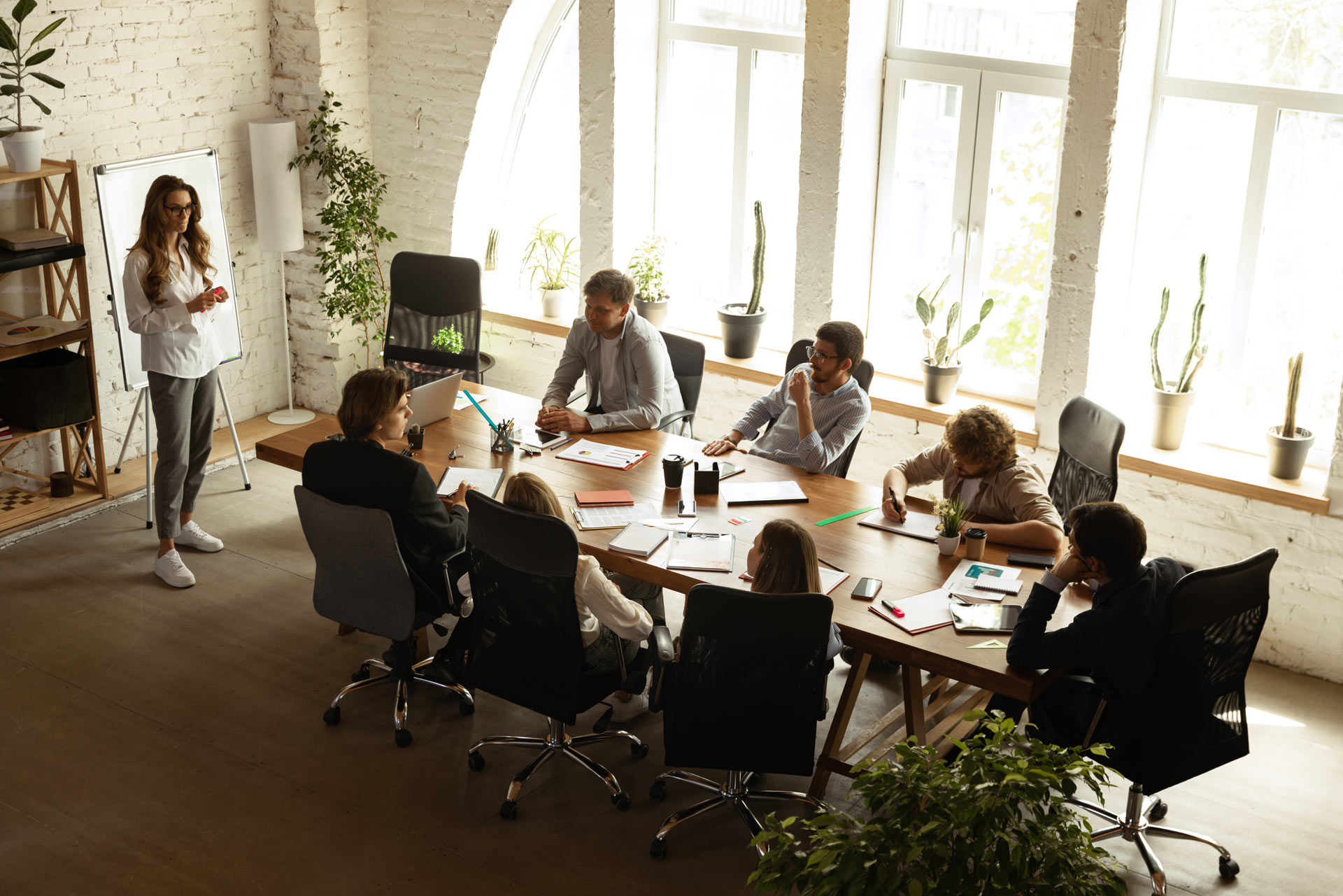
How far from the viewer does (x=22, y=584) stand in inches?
219

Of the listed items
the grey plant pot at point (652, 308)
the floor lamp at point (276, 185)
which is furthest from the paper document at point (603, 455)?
the floor lamp at point (276, 185)

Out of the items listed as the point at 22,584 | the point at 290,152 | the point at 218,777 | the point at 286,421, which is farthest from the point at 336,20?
the point at 218,777

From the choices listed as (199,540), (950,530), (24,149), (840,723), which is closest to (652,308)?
(199,540)

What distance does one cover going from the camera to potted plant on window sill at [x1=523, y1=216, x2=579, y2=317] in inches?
284

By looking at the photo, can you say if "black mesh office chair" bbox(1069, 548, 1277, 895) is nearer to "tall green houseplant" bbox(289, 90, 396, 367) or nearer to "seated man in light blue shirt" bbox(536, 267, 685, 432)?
"seated man in light blue shirt" bbox(536, 267, 685, 432)

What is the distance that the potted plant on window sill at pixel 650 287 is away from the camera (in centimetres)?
683

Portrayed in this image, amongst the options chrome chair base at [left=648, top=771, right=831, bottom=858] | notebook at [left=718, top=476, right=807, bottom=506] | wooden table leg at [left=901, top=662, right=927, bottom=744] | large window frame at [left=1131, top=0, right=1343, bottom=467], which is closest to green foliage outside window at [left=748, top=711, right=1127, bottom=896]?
chrome chair base at [left=648, top=771, right=831, bottom=858]

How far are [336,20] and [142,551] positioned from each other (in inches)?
124

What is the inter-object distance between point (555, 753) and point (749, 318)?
115 inches

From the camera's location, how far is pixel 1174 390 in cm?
547

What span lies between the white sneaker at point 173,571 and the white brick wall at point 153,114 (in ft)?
4.14

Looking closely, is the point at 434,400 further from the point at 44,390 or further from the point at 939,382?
the point at 939,382

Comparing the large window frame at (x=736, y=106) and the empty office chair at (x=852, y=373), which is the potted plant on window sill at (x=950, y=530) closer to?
the empty office chair at (x=852, y=373)

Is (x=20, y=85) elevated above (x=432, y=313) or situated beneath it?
elevated above
